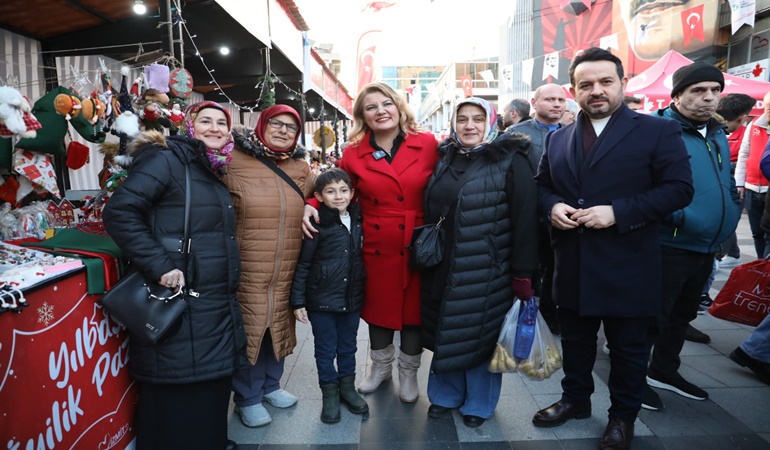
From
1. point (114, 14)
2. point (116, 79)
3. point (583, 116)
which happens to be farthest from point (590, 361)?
point (116, 79)

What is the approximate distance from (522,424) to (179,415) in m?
1.89

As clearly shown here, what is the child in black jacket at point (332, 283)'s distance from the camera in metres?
2.52

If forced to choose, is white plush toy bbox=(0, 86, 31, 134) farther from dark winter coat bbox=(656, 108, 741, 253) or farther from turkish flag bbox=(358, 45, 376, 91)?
turkish flag bbox=(358, 45, 376, 91)

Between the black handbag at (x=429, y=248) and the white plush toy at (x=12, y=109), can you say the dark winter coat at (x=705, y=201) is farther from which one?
the white plush toy at (x=12, y=109)

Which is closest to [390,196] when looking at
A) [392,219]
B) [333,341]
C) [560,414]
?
[392,219]

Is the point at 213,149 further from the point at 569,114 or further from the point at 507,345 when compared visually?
the point at 569,114

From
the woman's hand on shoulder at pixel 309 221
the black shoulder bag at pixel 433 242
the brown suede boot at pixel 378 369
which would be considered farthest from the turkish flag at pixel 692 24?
the woman's hand on shoulder at pixel 309 221

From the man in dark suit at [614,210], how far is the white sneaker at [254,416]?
6.04ft

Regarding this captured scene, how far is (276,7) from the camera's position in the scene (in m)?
6.37

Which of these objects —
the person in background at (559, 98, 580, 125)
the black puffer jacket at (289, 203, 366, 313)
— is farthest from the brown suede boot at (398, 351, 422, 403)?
the person in background at (559, 98, 580, 125)

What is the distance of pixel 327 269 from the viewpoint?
100 inches

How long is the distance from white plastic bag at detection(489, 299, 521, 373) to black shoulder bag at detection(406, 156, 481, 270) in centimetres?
50

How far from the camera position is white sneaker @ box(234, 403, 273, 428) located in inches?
102

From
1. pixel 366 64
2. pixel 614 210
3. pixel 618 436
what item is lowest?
pixel 618 436
